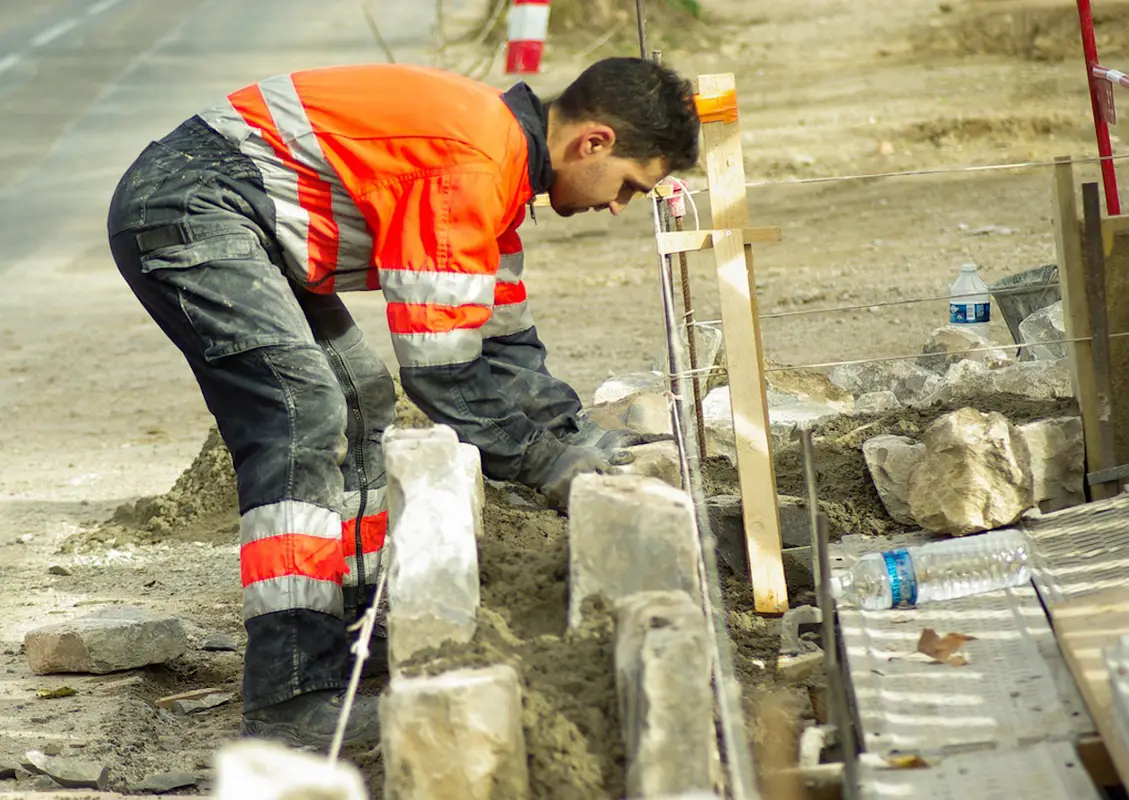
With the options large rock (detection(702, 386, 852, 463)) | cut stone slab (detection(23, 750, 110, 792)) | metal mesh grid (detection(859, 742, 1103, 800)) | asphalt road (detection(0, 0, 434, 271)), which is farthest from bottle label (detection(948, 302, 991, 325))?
asphalt road (detection(0, 0, 434, 271))

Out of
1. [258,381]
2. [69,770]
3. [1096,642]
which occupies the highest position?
[258,381]

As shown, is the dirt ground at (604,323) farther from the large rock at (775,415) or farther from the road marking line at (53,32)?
the road marking line at (53,32)

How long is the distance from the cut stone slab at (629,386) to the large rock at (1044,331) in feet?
4.64

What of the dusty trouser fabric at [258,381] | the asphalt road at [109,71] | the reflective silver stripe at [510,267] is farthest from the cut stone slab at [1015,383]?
the asphalt road at [109,71]

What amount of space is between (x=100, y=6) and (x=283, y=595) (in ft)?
82.2

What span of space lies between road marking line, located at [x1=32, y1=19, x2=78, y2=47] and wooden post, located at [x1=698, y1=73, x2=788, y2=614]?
20.9 metres

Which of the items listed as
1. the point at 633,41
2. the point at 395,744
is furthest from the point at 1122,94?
the point at 395,744

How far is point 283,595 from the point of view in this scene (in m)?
3.31

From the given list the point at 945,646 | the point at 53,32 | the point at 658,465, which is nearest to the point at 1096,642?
the point at 945,646

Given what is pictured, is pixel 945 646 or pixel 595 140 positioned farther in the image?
pixel 595 140

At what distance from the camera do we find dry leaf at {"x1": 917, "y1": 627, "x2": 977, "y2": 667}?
3186mm

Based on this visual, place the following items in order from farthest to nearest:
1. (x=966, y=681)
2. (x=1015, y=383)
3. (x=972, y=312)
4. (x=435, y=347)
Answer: (x=972, y=312) < (x=1015, y=383) < (x=435, y=347) < (x=966, y=681)

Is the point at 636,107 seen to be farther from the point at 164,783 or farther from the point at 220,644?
the point at 220,644

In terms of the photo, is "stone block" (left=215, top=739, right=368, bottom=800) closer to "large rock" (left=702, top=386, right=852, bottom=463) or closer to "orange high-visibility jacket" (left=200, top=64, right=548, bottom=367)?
"orange high-visibility jacket" (left=200, top=64, right=548, bottom=367)
